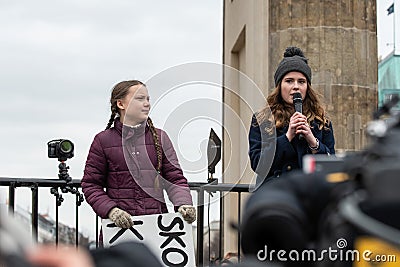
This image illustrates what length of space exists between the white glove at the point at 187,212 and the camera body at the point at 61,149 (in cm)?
125

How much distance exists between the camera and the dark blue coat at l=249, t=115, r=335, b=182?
4.82 meters

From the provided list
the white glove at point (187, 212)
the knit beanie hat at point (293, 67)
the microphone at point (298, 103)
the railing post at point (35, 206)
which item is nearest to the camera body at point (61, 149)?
the railing post at point (35, 206)

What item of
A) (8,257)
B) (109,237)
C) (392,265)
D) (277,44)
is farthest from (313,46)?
(8,257)

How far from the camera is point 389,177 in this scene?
4.99ft

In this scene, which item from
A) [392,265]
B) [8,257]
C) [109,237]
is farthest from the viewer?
[109,237]

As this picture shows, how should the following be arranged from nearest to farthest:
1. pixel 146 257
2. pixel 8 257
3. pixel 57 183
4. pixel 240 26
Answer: pixel 8 257, pixel 146 257, pixel 57 183, pixel 240 26

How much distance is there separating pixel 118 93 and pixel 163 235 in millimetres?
902

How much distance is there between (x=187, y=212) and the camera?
A: 5.86 m

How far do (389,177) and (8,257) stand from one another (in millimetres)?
585

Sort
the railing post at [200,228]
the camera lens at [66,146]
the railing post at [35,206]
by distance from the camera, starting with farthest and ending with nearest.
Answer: the railing post at [200,228], the railing post at [35,206], the camera lens at [66,146]

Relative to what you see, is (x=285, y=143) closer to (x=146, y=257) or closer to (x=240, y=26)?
(x=146, y=257)

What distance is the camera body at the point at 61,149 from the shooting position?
679 cm

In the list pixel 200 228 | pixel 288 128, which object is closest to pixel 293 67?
pixel 288 128

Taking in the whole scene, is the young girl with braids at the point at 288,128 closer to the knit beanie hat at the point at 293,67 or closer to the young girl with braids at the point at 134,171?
the knit beanie hat at the point at 293,67
